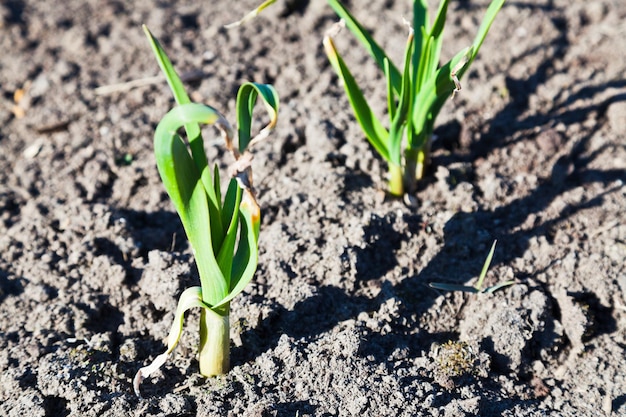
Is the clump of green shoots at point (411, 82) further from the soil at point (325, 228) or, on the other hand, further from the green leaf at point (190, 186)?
the green leaf at point (190, 186)

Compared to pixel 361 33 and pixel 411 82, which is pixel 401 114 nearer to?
pixel 411 82

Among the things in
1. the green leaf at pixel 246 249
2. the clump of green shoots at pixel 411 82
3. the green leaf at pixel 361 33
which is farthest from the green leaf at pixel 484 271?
the green leaf at pixel 246 249

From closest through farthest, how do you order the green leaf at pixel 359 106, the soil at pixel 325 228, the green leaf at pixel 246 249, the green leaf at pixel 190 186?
the green leaf at pixel 190 186
the green leaf at pixel 246 249
the soil at pixel 325 228
the green leaf at pixel 359 106

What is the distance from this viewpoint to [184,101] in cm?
173

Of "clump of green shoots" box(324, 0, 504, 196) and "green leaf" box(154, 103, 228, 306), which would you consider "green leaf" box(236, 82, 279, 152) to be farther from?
"clump of green shoots" box(324, 0, 504, 196)

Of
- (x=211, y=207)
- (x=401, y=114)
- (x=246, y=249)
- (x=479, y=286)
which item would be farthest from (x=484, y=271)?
(x=211, y=207)

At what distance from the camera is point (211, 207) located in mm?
1706

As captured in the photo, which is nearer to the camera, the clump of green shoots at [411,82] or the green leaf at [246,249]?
the green leaf at [246,249]

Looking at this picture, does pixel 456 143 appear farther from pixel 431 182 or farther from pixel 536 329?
pixel 536 329

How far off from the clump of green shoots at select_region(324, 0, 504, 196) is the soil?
22cm

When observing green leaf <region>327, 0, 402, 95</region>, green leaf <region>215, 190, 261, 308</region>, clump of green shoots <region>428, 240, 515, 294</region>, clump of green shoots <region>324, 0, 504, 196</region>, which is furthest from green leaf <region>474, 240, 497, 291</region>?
green leaf <region>215, 190, 261, 308</region>

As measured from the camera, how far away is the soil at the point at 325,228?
1.98 metres

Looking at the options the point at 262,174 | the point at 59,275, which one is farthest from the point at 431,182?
the point at 59,275

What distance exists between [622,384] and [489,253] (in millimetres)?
542
